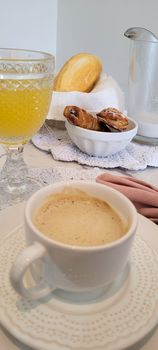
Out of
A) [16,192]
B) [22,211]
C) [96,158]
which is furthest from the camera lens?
[96,158]

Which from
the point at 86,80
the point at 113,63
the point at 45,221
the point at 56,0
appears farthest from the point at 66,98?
the point at 56,0

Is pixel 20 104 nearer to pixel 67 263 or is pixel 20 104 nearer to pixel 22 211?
pixel 22 211

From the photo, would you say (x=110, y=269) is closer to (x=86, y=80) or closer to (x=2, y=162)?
(x=2, y=162)

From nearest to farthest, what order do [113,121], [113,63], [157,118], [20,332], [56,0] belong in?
1. [20,332]
2. [113,121]
3. [157,118]
4. [113,63]
5. [56,0]

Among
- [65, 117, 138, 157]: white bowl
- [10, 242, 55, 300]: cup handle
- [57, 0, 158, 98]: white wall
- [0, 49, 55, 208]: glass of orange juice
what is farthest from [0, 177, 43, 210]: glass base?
[57, 0, 158, 98]: white wall

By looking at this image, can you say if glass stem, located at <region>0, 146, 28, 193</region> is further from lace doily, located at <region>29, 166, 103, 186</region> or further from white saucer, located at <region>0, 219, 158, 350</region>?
white saucer, located at <region>0, 219, 158, 350</region>

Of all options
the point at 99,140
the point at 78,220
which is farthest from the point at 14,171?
the point at 78,220
